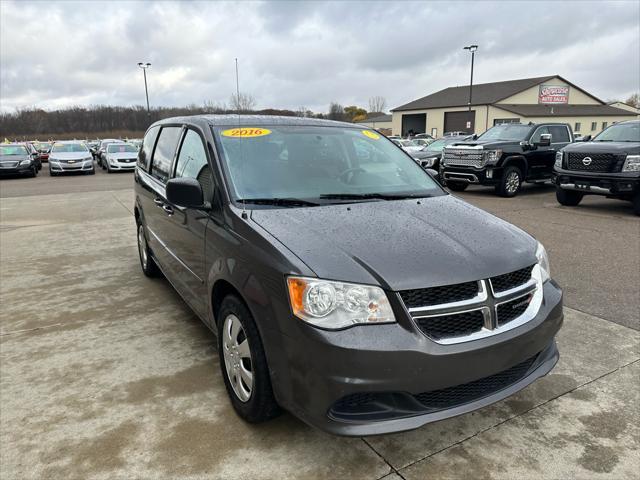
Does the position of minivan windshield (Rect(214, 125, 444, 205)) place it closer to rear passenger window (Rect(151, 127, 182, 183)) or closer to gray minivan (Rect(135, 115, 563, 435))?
gray minivan (Rect(135, 115, 563, 435))

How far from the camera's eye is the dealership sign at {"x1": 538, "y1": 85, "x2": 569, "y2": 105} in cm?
5878

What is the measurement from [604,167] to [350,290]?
9101 mm

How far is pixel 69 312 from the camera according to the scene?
4465 millimetres

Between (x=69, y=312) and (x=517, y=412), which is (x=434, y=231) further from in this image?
(x=69, y=312)

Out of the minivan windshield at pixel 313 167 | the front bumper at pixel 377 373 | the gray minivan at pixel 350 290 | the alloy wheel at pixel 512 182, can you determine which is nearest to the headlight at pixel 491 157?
the alloy wheel at pixel 512 182

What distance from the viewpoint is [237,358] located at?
104 inches

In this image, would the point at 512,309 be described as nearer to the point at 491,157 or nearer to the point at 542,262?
the point at 542,262

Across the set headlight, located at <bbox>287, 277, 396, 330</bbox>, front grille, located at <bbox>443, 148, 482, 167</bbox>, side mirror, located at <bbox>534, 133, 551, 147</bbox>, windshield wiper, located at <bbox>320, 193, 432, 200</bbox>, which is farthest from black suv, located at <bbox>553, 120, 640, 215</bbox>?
headlight, located at <bbox>287, 277, 396, 330</bbox>

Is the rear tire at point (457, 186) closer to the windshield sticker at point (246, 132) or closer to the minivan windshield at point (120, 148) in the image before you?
the windshield sticker at point (246, 132)

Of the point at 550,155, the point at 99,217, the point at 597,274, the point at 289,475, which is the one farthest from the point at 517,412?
the point at 550,155

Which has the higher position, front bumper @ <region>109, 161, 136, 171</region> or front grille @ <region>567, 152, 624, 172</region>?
front grille @ <region>567, 152, 624, 172</region>

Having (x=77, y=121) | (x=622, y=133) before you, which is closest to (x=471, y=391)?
(x=622, y=133)

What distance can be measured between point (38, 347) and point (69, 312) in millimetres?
754

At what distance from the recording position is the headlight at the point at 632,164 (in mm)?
8820
